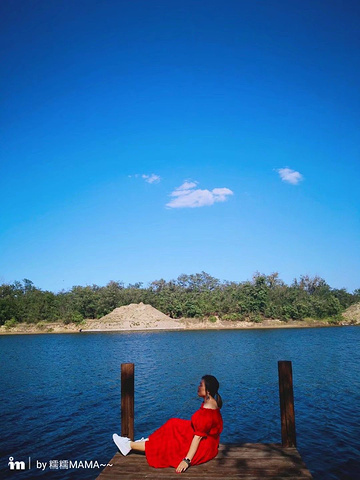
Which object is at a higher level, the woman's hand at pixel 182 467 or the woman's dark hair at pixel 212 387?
the woman's dark hair at pixel 212 387

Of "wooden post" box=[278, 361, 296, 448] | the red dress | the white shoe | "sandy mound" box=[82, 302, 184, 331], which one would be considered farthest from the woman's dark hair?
"sandy mound" box=[82, 302, 184, 331]

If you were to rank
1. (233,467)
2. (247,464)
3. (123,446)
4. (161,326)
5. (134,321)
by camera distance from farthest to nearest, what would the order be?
(134,321) → (161,326) → (123,446) → (247,464) → (233,467)

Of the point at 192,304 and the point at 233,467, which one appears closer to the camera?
the point at 233,467

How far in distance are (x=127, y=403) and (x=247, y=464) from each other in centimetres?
378

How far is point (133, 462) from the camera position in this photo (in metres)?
7.49

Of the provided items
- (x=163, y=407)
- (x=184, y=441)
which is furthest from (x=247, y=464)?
(x=163, y=407)

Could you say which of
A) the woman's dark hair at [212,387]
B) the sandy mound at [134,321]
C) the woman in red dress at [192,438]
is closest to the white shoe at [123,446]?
the woman in red dress at [192,438]

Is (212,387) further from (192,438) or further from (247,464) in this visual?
(247,464)

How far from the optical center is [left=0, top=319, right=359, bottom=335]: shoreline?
90338 millimetres

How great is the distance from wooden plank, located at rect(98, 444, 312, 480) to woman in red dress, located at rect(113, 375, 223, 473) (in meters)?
0.17

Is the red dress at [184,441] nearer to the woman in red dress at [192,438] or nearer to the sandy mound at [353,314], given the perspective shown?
the woman in red dress at [192,438]

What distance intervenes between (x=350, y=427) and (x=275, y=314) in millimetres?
85406

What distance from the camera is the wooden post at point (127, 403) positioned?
9.34 m

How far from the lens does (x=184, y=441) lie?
7.13 m
